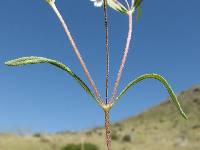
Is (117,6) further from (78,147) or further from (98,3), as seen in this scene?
(78,147)

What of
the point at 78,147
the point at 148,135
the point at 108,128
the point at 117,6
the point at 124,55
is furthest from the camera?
the point at 148,135

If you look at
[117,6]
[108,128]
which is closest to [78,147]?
[117,6]

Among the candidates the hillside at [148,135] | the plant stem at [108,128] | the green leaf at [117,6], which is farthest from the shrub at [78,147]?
the plant stem at [108,128]

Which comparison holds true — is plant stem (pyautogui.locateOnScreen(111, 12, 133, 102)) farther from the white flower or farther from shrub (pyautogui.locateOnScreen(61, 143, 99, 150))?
shrub (pyautogui.locateOnScreen(61, 143, 99, 150))

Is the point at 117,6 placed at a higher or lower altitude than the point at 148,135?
lower

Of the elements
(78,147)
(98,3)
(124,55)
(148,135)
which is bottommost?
(124,55)

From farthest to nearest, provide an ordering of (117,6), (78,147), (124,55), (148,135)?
1. (148,135)
2. (78,147)
3. (117,6)
4. (124,55)

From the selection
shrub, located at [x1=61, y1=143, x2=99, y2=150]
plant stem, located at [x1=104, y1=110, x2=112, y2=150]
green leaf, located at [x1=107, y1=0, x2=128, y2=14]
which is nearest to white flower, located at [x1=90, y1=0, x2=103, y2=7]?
green leaf, located at [x1=107, y1=0, x2=128, y2=14]

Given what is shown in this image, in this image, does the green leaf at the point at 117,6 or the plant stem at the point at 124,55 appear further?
the green leaf at the point at 117,6

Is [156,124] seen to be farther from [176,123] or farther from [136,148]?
[136,148]

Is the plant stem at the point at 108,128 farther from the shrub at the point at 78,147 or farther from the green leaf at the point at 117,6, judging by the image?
the shrub at the point at 78,147
